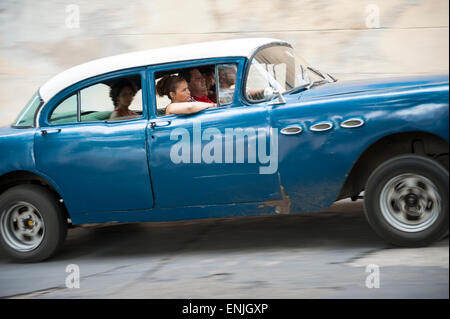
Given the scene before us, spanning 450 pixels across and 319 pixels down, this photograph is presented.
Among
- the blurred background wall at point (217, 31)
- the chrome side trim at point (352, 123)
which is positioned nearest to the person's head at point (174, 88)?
the chrome side trim at point (352, 123)

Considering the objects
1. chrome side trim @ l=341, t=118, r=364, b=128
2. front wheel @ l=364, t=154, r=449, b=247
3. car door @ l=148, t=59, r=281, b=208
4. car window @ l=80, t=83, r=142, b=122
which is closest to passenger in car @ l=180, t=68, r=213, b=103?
car door @ l=148, t=59, r=281, b=208

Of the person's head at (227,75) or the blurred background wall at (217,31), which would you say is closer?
the person's head at (227,75)

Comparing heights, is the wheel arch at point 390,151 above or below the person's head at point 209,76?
below

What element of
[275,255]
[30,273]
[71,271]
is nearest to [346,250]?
[275,255]

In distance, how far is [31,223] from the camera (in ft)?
20.6

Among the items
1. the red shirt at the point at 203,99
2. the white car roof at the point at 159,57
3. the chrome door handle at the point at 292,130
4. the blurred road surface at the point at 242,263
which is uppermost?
the white car roof at the point at 159,57

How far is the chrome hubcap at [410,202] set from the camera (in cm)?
511

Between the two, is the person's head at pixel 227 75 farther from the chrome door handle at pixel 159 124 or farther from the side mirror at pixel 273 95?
the chrome door handle at pixel 159 124

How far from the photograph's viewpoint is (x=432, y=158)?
5176 millimetres

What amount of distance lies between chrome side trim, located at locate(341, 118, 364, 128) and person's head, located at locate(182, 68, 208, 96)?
1370mm

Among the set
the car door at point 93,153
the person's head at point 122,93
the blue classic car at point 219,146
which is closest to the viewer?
the blue classic car at point 219,146

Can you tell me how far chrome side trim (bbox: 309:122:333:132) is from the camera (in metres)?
5.34

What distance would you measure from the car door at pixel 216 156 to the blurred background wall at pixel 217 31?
4.55m

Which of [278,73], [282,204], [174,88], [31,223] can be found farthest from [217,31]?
[282,204]
